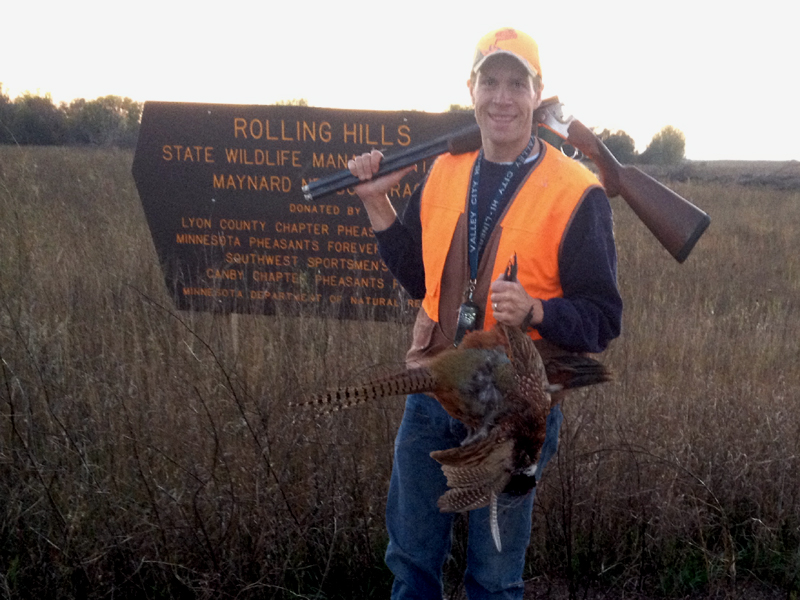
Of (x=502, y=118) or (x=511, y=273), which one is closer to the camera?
(x=511, y=273)

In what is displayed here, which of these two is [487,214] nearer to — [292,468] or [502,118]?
[502,118]

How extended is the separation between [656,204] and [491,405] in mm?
1187

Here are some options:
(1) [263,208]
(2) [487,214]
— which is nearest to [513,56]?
(2) [487,214]

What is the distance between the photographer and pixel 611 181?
115 inches

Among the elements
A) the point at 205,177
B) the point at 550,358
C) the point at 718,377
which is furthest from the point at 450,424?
the point at 205,177

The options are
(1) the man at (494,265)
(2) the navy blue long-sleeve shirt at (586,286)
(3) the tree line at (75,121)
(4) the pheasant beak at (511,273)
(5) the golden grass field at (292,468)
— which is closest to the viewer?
(4) the pheasant beak at (511,273)

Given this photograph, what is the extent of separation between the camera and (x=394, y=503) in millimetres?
2736

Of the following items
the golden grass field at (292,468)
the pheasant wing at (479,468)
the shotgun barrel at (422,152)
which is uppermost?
the shotgun barrel at (422,152)

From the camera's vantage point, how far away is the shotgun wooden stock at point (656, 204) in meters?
2.60

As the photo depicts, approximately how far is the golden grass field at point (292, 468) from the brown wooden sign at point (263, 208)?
28 centimetres

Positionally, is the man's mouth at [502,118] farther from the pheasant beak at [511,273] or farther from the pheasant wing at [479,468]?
the pheasant wing at [479,468]

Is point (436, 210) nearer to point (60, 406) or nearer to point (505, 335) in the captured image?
point (505, 335)

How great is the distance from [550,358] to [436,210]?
715 millimetres

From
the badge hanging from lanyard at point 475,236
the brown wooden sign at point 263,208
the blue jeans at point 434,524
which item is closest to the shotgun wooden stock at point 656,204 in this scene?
the badge hanging from lanyard at point 475,236
